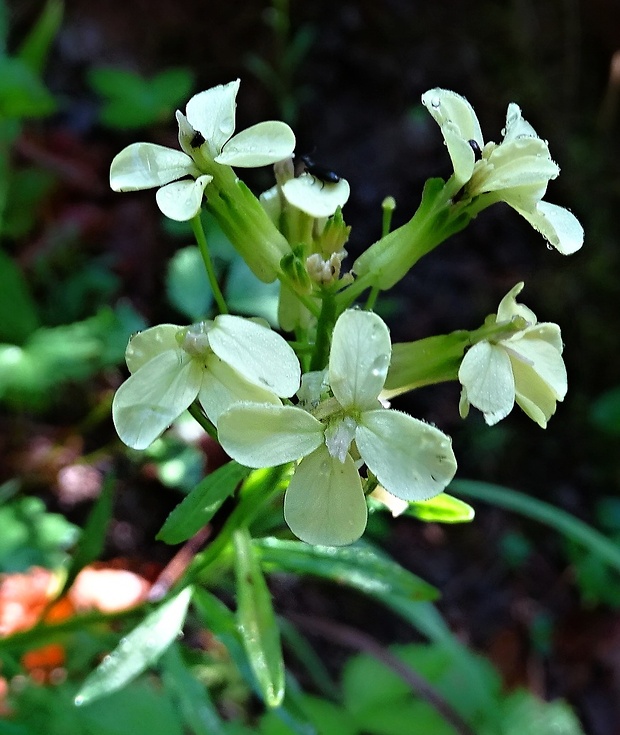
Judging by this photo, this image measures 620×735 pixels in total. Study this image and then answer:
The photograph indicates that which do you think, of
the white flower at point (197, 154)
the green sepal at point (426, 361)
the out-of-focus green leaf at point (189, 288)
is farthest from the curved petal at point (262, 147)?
the out-of-focus green leaf at point (189, 288)

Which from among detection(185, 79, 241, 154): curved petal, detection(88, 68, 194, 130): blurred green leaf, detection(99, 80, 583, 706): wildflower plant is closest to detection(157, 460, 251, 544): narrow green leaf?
detection(99, 80, 583, 706): wildflower plant

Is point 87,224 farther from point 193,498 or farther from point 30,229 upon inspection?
point 193,498

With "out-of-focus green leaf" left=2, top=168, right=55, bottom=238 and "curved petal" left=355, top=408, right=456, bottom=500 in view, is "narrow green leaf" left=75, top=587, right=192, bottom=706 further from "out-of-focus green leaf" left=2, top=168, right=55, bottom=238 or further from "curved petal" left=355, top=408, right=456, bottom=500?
"out-of-focus green leaf" left=2, top=168, right=55, bottom=238

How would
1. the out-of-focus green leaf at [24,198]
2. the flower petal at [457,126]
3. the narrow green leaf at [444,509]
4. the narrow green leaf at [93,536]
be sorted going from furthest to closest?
1. the out-of-focus green leaf at [24,198]
2. the narrow green leaf at [93,536]
3. the narrow green leaf at [444,509]
4. the flower petal at [457,126]

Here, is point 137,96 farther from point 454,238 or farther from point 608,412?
point 608,412

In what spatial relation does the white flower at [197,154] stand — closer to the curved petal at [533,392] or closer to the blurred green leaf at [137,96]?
the curved petal at [533,392]

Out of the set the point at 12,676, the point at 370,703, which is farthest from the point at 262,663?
the point at 370,703
